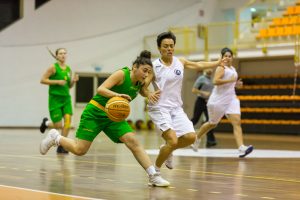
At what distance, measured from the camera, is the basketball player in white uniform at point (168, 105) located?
6609 millimetres

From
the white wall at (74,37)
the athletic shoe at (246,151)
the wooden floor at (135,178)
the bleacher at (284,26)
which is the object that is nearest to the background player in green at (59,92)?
the wooden floor at (135,178)

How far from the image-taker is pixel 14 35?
22.8 m

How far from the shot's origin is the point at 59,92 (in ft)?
35.0

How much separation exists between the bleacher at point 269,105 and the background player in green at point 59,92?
37.5ft

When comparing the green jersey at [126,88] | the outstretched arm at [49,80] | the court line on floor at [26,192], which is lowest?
the court line on floor at [26,192]

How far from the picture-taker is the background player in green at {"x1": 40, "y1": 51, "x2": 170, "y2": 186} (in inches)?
239

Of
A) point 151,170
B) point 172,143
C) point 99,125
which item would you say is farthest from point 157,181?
point 99,125

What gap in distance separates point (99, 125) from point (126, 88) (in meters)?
0.51

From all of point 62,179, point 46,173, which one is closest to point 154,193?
point 62,179

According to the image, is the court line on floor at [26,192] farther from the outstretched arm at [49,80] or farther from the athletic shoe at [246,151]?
the athletic shoe at [246,151]

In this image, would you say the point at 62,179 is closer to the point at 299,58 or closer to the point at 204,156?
the point at 204,156

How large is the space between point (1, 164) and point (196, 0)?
752 inches

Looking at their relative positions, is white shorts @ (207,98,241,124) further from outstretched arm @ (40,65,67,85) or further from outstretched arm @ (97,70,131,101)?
outstretched arm @ (97,70,131,101)

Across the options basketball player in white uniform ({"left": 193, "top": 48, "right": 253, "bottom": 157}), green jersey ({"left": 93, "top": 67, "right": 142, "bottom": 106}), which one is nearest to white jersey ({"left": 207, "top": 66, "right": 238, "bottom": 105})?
basketball player in white uniform ({"left": 193, "top": 48, "right": 253, "bottom": 157})
